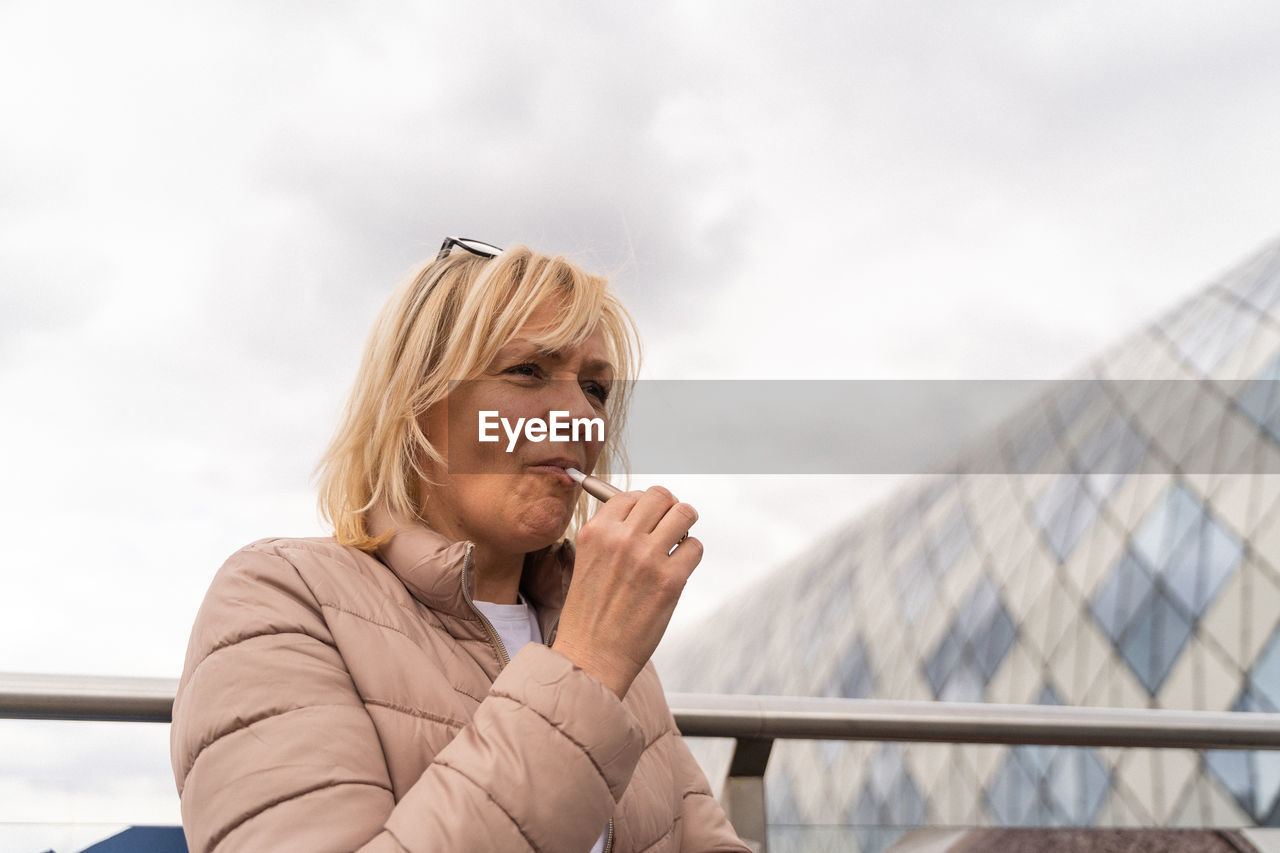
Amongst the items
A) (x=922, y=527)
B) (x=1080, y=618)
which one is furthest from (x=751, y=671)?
(x=1080, y=618)

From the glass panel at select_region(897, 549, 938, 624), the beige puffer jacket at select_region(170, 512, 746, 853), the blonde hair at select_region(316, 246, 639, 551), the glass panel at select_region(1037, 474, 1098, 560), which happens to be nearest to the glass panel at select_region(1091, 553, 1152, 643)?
the glass panel at select_region(1037, 474, 1098, 560)

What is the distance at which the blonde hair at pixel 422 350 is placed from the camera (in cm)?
152

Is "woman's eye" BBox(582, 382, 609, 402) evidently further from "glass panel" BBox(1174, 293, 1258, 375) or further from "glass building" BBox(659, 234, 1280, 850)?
"glass panel" BBox(1174, 293, 1258, 375)

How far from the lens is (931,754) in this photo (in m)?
15.3

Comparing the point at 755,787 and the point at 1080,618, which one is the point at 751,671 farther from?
the point at 755,787

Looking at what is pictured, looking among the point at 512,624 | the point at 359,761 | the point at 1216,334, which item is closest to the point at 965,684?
the point at 1216,334

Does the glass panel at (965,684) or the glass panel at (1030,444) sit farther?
the glass panel at (1030,444)

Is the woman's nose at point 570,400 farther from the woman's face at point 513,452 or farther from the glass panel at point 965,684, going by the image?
the glass panel at point 965,684

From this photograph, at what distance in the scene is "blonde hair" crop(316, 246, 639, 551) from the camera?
152cm

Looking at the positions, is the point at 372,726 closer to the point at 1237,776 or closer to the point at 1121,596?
the point at 1237,776

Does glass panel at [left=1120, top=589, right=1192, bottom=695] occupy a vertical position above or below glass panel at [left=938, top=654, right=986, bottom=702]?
above

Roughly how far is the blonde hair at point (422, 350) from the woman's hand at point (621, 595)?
0.48 metres

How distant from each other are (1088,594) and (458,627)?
15.5 m

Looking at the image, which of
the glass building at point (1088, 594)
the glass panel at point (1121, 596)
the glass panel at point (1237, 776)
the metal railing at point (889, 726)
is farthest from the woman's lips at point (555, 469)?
the glass panel at point (1121, 596)
